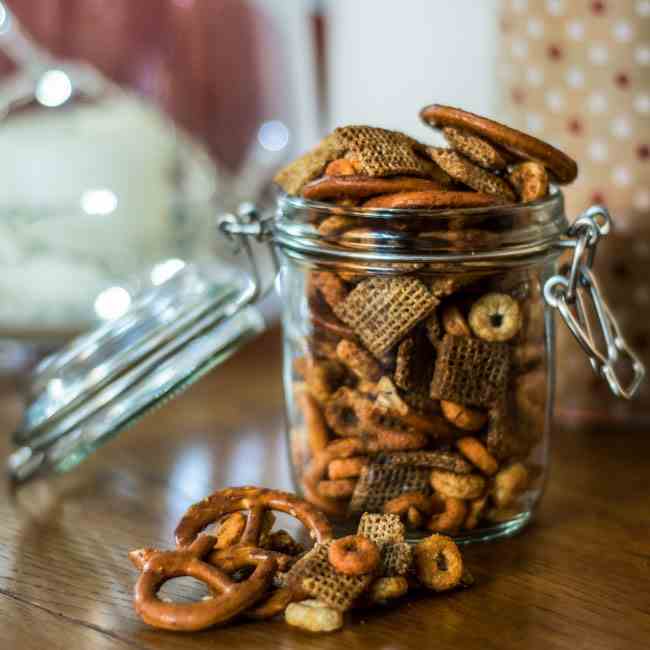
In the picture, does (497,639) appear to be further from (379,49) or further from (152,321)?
(379,49)

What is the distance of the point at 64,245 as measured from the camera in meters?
1.00

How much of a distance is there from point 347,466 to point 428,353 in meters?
0.08

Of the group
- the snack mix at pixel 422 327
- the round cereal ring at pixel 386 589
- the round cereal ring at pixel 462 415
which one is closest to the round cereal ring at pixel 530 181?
the snack mix at pixel 422 327

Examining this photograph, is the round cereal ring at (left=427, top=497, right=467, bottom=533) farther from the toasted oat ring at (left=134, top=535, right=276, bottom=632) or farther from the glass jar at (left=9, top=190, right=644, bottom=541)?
the toasted oat ring at (left=134, top=535, right=276, bottom=632)

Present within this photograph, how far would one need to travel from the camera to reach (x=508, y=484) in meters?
0.66

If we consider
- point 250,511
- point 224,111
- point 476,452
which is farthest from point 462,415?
point 224,111

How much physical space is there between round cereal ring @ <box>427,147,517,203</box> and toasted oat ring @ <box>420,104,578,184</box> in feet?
0.06

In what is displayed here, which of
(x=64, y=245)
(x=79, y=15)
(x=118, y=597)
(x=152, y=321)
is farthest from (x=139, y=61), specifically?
(x=118, y=597)

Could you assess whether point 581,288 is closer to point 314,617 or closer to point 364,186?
point 364,186

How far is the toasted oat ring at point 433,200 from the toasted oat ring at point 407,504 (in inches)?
6.1

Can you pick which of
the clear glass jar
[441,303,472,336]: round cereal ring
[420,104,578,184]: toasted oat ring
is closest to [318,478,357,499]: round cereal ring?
the clear glass jar

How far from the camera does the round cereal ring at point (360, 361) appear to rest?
637 mm

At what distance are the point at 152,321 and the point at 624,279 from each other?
0.35m

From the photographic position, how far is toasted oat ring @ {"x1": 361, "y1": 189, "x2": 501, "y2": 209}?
61 centimetres
